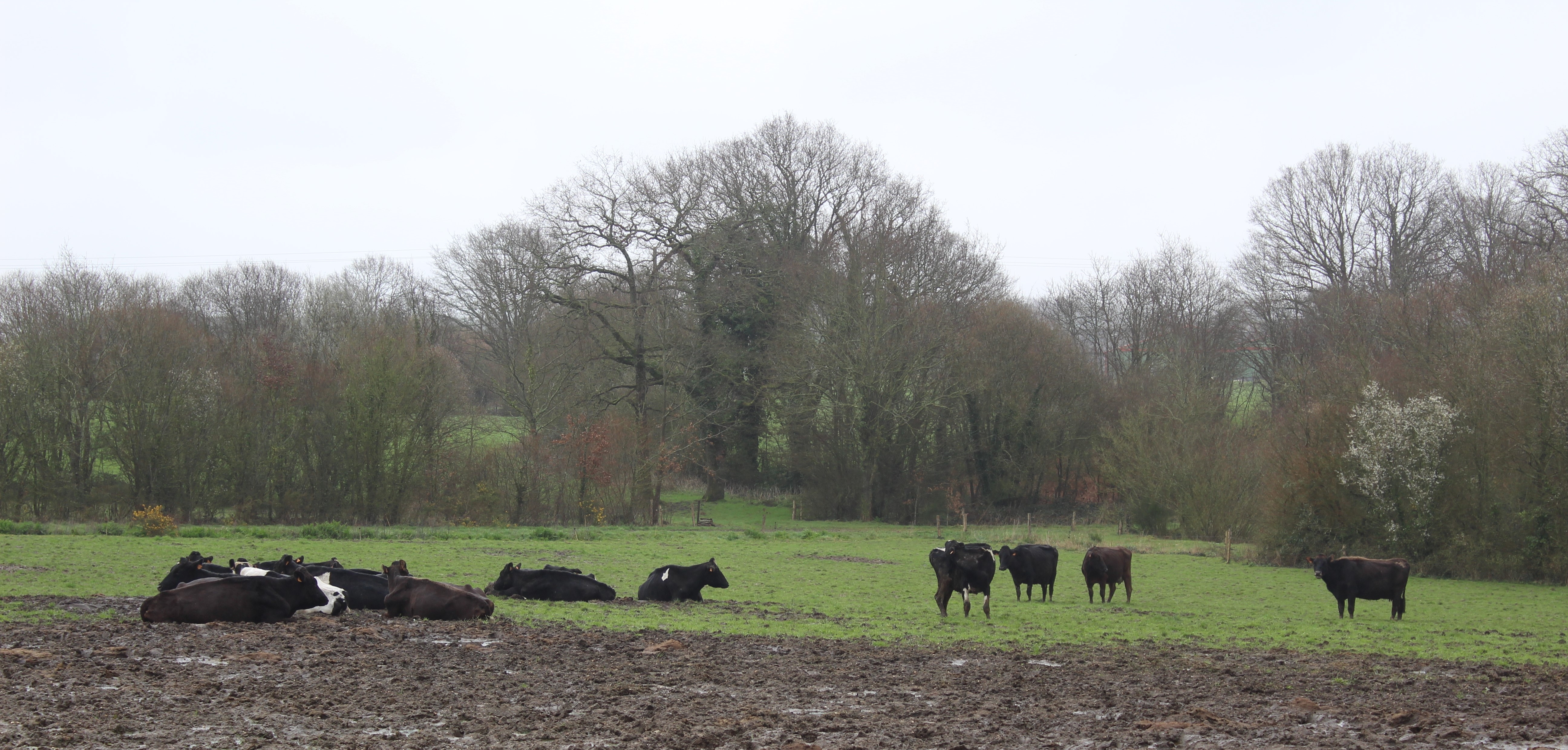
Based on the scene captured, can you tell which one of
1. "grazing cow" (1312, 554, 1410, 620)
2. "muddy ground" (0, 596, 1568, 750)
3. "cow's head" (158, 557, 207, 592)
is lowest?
"muddy ground" (0, 596, 1568, 750)

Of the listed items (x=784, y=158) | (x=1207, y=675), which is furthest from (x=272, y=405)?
(x=1207, y=675)

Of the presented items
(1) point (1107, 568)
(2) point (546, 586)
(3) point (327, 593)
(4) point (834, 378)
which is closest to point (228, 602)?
(3) point (327, 593)

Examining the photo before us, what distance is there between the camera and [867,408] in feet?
161

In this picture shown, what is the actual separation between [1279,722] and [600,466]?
35.4 metres

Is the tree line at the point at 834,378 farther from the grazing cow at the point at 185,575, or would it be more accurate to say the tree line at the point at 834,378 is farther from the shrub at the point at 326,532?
the grazing cow at the point at 185,575

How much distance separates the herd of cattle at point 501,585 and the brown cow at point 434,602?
0.04ft

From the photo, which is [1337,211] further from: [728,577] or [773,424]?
[728,577]

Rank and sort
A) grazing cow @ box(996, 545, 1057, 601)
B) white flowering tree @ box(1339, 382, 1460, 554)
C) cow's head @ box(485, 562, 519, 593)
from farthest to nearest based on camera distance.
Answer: white flowering tree @ box(1339, 382, 1460, 554) < grazing cow @ box(996, 545, 1057, 601) < cow's head @ box(485, 562, 519, 593)

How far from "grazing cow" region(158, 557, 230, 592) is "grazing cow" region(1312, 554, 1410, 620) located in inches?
657

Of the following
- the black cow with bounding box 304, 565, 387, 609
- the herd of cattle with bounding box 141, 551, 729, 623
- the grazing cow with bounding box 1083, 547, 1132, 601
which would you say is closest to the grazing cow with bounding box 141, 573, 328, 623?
the herd of cattle with bounding box 141, 551, 729, 623

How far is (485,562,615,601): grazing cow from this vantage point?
15539 millimetres

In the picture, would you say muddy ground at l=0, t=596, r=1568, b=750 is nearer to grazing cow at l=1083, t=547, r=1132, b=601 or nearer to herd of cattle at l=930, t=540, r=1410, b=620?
herd of cattle at l=930, t=540, r=1410, b=620

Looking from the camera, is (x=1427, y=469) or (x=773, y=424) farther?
(x=773, y=424)

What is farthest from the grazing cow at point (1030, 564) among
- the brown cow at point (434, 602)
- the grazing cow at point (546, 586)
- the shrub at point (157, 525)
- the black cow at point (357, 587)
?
the shrub at point (157, 525)
